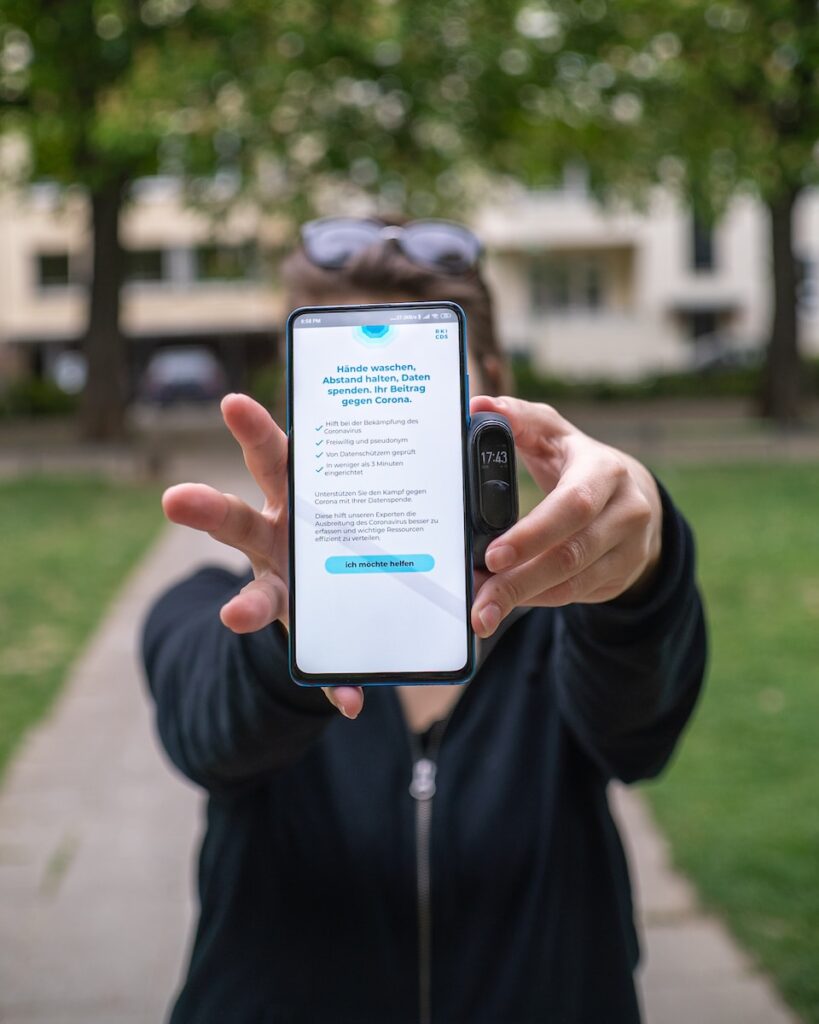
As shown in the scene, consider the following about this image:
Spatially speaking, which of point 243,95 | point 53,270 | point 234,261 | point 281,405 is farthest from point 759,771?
point 53,270

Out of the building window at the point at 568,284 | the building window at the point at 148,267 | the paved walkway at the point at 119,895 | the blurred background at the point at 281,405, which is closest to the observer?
the paved walkway at the point at 119,895

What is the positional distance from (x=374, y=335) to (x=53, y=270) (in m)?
45.8

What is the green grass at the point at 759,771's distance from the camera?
12.1 feet

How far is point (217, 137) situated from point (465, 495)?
13449 mm

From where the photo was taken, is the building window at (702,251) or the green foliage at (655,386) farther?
the building window at (702,251)

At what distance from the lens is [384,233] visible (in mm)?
2000

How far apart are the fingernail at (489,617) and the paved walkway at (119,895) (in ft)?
8.30

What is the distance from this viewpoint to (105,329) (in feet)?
61.1

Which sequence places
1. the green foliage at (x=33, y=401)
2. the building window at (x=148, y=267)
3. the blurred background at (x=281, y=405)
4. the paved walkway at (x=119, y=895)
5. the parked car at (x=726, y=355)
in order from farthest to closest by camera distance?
the building window at (x=148, y=267) < the parked car at (x=726, y=355) < the green foliage at (x=33, y=401) < the blurred background at (x=281, y=405) < the paved walkway at (x=119, y=895)

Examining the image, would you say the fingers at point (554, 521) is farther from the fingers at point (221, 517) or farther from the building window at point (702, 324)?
the building window at point (702, 324)

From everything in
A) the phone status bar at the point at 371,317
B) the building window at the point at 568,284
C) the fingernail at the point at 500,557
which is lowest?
the fingernail at the point at 500,557

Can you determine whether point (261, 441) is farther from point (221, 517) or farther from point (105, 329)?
point (105, 329)

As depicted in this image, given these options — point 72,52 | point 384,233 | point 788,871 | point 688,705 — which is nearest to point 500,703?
point 688,705

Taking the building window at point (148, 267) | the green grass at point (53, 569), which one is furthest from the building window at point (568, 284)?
the green grass at point (53, 569)
